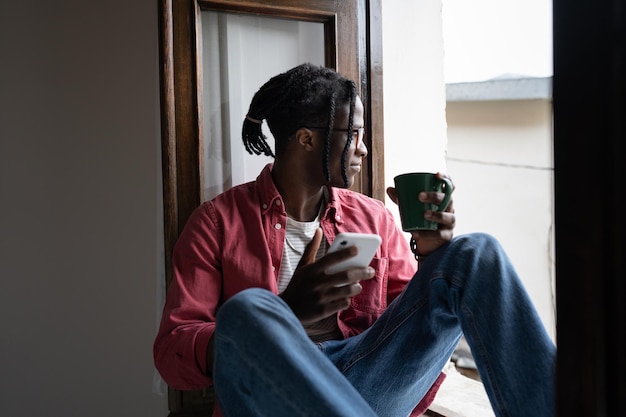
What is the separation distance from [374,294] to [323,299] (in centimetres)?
40

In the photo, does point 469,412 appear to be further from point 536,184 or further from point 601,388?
point 536,184

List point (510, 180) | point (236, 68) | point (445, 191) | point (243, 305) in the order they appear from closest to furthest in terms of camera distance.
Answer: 1. point (243, 305)
2. point (445, 191)
3. point (236, 68)
4. point (510, 180)

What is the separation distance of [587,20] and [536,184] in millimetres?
3510

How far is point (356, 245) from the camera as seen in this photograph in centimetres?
103

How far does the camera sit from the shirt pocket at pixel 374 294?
144cm

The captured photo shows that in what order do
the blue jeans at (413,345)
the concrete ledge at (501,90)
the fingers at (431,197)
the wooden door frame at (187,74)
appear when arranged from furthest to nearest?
1. the concrete ledge at (501,90)
2. the wooden door frame at (187,74)
3. the fingers at (431,197)
4. the blue jeans at (413,345)

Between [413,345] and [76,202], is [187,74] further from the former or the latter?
[413,345]

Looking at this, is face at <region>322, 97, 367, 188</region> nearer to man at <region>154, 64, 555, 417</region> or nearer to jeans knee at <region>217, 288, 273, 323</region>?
man at <region>154, 64, 555, 417</region>

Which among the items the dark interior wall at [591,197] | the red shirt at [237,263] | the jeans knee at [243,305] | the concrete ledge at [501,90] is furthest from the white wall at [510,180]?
the dark interior wall at [591,197]

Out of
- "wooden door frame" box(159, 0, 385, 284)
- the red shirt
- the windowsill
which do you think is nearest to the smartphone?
the red shirt

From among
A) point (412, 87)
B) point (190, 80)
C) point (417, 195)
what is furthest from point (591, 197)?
point (412, 87)

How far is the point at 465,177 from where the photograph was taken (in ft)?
13.4

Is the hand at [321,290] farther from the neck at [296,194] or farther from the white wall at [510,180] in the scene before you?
the white wall at [510,180]

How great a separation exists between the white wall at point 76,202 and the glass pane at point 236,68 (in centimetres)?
32
